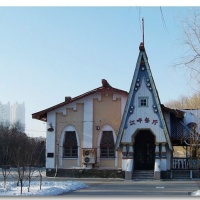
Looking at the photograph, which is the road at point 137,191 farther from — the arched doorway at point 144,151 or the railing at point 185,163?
the arched doorway at point 144,151

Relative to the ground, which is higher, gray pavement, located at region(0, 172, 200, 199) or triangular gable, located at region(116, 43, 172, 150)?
triangular gable, located at region(116, 43, 172, 150)

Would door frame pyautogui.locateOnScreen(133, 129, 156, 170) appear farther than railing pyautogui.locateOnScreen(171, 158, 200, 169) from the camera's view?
Yes

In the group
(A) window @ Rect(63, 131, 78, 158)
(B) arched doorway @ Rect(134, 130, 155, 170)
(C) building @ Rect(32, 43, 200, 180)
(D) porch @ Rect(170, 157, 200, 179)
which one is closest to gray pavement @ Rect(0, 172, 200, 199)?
(C) building @ Rect(32, 43, 200, 180)

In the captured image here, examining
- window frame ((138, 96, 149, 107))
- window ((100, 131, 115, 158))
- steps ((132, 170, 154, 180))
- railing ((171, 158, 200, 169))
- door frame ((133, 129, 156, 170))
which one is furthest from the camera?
window ((100, 131, 115, 158))

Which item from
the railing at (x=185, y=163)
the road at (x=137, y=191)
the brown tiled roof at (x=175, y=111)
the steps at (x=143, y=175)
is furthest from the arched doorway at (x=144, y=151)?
the road at (x=137, y=191)

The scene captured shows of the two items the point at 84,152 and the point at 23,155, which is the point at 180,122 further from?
the point at 23,155

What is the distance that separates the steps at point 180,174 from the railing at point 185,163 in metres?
0.49

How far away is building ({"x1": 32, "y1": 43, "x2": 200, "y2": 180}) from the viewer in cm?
2286

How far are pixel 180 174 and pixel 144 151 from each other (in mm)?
2296

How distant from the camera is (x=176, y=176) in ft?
74.8

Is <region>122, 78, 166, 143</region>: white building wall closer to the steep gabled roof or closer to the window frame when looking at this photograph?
the window frame

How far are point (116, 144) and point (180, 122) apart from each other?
4035 millimetres

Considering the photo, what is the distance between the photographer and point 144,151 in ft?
78.9

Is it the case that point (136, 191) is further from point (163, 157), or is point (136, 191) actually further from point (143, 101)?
point (143, 101)
